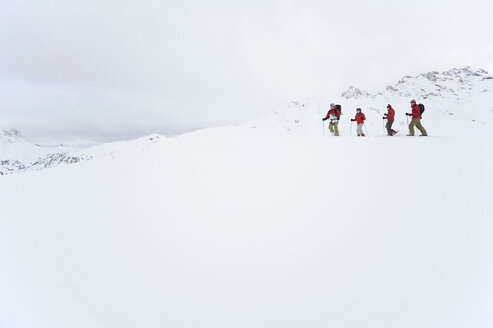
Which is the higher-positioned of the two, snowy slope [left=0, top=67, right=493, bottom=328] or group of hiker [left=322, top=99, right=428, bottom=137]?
group of hiker [left=322, top=99, right=428, bottom=137]

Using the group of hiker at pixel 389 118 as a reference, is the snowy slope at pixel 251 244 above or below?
below

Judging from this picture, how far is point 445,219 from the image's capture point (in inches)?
225

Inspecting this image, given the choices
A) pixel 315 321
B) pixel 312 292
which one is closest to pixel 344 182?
pixel 312 292

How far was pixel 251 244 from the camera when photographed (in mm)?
5562

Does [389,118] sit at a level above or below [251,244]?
above

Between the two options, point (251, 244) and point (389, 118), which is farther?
point (389, 118)

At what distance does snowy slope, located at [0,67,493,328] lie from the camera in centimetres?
432

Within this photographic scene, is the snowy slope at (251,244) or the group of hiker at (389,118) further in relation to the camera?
the group of hiker at (389,118)

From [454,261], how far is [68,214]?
8544mm

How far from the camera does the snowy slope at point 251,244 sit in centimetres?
432

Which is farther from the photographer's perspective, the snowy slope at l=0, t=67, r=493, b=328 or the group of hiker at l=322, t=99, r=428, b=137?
the group of hiker at l=322, t=99, r=428, b=137

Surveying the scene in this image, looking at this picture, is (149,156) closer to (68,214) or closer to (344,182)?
(68,214)

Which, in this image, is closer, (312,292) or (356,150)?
(312,292)

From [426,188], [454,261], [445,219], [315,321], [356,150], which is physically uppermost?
[356,150]
